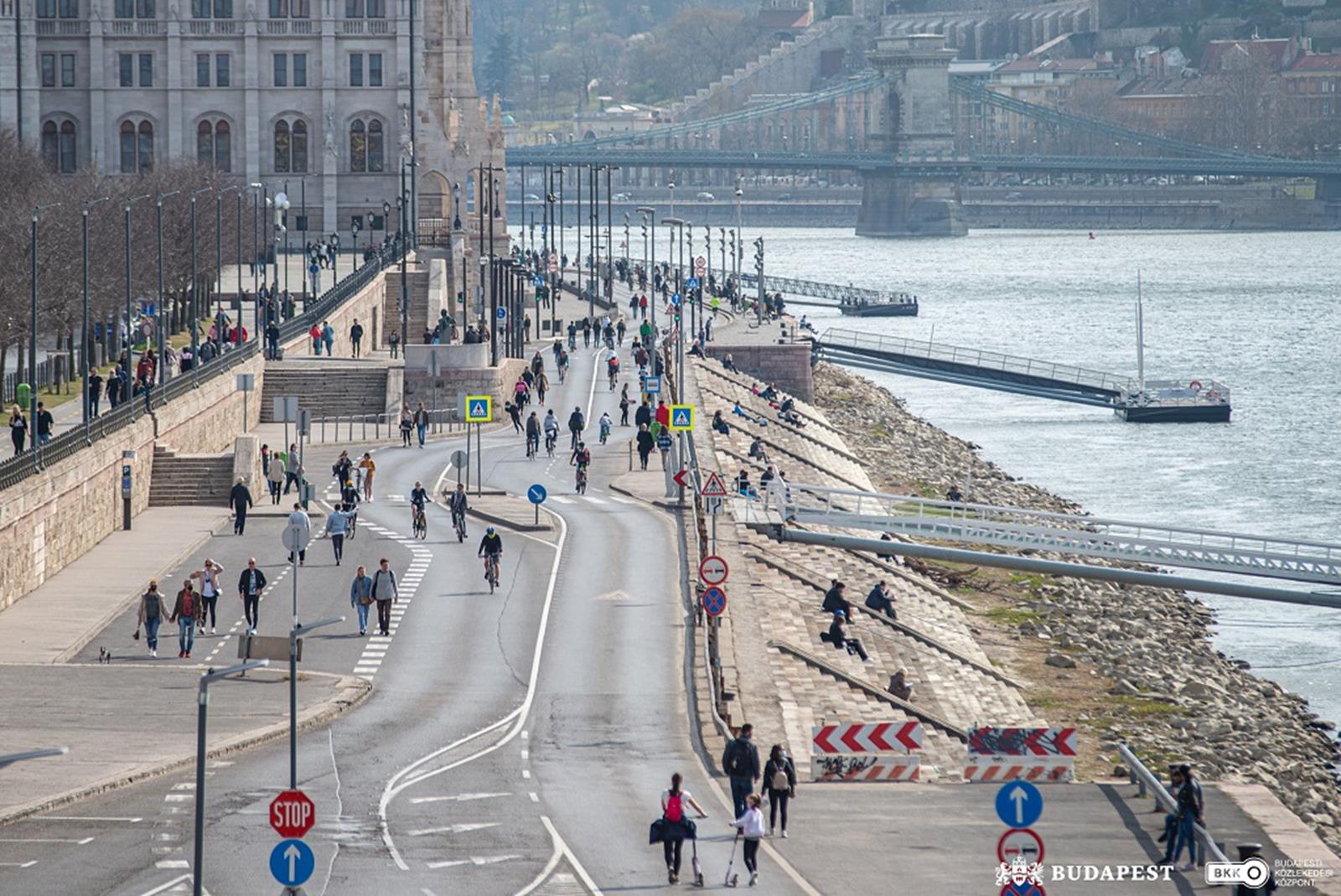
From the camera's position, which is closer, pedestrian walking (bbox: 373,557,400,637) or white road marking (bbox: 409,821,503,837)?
white road marking (bbox: 409,821,503,837)

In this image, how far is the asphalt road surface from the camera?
91.0 feet

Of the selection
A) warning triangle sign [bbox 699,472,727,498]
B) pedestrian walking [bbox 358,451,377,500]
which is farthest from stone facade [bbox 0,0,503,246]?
warning triangle sign [bbox 699,472,727,498]

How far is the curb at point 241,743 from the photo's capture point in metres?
30.3

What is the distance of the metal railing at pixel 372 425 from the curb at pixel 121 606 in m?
15.8

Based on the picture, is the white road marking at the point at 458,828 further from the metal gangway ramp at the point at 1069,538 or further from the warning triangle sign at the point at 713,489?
the metal gangway ramp at the point at 1069,538

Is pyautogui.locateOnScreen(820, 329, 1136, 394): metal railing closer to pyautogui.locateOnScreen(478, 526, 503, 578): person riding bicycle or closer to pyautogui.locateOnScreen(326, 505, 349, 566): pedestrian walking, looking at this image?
pyautogui.locateOnScreen(326, 505, 349, 566): pedestrian walking

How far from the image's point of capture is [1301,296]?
193250 millimetres

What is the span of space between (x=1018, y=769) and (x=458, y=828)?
784 centimetres

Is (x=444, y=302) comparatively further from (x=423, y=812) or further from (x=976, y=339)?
(x=423, y=812)

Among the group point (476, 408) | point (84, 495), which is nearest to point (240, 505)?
point (84, 495)

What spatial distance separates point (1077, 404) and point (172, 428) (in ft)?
235

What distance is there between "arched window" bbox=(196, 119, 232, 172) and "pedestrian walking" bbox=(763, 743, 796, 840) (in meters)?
100

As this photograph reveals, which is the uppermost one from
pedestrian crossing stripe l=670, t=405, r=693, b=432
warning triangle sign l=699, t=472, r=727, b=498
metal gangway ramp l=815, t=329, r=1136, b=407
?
pedestrian crossing stripe l=670, t=405, r=693, b=432

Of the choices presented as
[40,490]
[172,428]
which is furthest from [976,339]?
[40,490]
